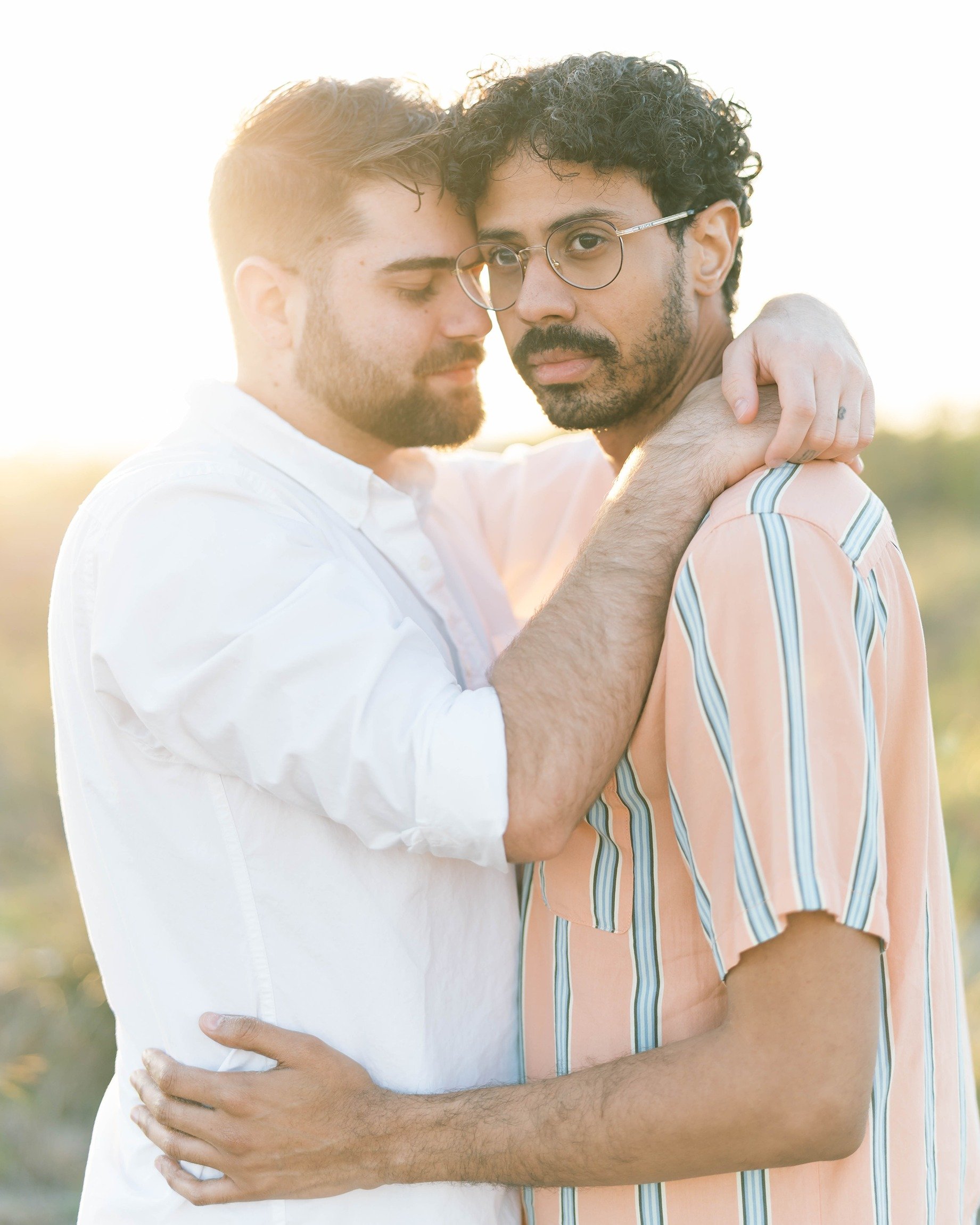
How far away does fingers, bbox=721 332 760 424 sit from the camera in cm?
175

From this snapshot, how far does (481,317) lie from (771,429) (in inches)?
35.3

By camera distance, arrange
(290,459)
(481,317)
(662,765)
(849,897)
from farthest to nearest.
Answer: (481,317), (290,459), (662,765), (849,897)

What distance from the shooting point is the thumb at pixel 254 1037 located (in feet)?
5.53

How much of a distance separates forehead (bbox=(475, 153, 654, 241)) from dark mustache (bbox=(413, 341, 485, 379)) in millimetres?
316

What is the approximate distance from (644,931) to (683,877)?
0.12 meters

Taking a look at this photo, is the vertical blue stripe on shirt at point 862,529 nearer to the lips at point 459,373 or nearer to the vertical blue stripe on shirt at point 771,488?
the vertical blue stripe on shirt at point 771,488

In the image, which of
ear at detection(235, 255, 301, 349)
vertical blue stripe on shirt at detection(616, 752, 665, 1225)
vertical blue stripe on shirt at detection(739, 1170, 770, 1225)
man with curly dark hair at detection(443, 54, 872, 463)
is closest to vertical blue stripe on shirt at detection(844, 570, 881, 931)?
vertical blue stripe on shirt at detection(616, 752, 665, 1225)

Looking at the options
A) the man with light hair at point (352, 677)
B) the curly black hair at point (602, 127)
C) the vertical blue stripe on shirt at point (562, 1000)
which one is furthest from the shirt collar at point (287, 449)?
the vertical blue stripe on shirt at point (562, 1000)

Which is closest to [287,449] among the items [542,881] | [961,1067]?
[542,881]

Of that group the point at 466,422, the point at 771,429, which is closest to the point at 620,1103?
the point at 771,429

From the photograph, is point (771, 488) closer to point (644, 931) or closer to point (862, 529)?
point (862, 529)

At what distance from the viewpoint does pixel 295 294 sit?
7.50 ft

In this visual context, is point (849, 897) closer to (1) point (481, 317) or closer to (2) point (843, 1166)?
(2) point (843, 1166)

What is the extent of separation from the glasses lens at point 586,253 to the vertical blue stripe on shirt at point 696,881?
1064 millimetres
